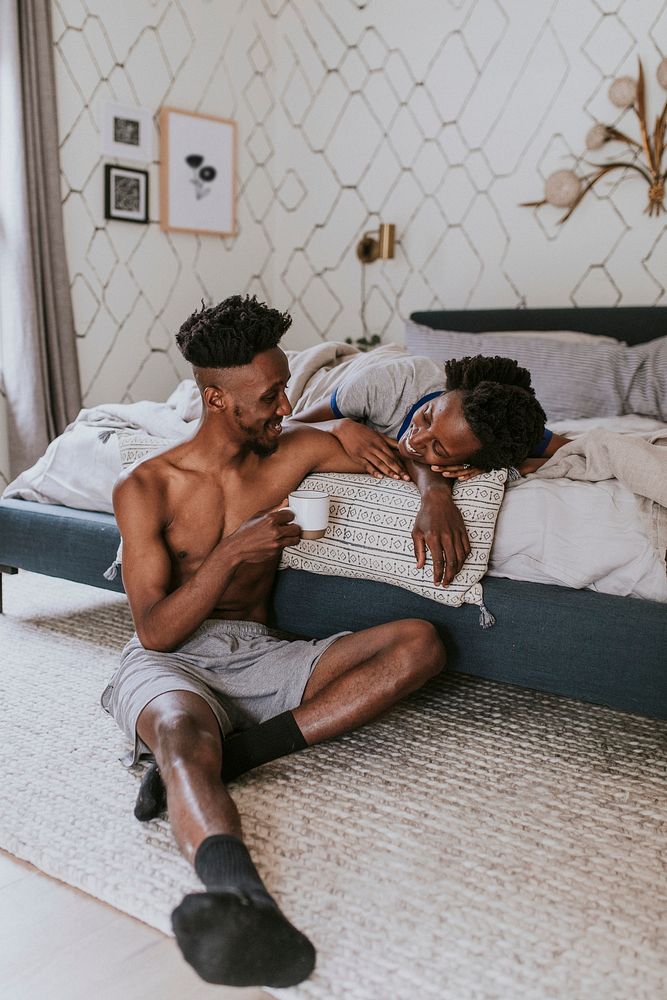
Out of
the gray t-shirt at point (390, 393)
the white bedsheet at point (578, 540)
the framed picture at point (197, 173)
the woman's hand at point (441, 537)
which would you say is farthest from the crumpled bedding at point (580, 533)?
the framed picture at point (197, 173)

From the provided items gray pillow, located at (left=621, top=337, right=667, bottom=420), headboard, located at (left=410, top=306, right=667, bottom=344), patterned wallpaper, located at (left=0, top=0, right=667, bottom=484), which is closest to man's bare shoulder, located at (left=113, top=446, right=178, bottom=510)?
gray pillow, located at (left=621, top=337, right=667, bottom=420)

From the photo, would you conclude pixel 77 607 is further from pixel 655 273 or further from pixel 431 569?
pixel 655 273

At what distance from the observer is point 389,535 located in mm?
2082

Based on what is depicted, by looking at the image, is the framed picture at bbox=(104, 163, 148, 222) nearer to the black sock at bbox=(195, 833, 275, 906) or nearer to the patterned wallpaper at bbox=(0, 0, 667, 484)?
the patterned wallpaper at bbox=(0, 0, 667, 484)

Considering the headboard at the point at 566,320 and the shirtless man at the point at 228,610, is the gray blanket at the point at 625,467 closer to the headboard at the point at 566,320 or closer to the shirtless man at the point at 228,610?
the shirtless man at the point at 228,610

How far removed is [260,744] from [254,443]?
24.4 inches

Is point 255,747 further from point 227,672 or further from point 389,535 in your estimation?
point 389,535

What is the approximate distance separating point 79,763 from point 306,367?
1408 mm

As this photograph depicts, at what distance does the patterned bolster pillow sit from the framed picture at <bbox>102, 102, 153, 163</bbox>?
9.18ft

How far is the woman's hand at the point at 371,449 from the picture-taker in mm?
2156

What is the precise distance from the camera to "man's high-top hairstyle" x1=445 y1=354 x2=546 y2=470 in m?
1.97

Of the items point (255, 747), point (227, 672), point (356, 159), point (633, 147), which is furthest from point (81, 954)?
point (356, 159)

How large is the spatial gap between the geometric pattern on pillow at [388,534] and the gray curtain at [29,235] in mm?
2148

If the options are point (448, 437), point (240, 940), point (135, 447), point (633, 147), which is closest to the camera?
point (240, 940)
